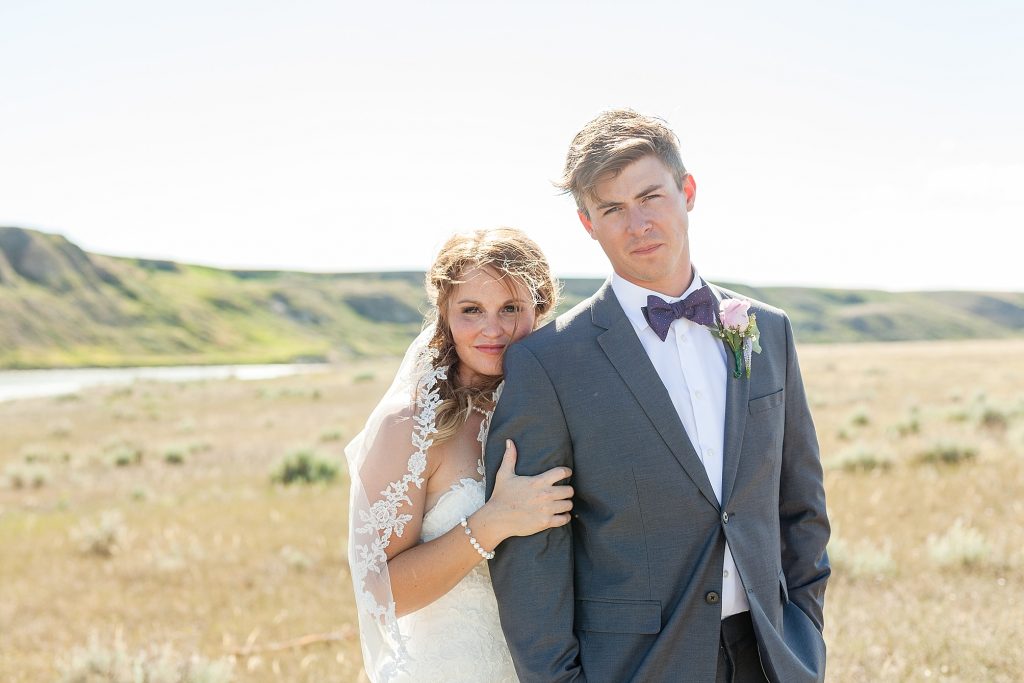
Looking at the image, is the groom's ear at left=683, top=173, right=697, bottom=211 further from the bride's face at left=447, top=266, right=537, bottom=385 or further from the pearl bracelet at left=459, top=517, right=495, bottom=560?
the pearl bracelet at left=459, top=517, right=495, bottom=560

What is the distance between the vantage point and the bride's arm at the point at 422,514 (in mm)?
2508

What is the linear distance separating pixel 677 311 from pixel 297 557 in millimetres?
5812

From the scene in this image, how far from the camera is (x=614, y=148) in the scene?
260 cm

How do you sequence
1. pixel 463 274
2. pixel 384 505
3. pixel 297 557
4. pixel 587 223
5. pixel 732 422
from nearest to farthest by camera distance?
1. pixel 732 422
2. pixel 587 223
3. pixel 384 505
4. pixel 463 274
5. pixel 297 557

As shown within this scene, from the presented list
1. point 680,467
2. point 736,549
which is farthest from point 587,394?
point 736,549

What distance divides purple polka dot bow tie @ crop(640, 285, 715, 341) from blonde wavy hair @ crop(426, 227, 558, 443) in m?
0.59

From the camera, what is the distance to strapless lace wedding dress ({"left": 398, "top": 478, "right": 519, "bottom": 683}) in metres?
3.03

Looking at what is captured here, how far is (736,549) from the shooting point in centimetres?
248

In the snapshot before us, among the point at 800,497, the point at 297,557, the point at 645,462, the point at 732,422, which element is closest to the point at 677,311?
the point at 732,422

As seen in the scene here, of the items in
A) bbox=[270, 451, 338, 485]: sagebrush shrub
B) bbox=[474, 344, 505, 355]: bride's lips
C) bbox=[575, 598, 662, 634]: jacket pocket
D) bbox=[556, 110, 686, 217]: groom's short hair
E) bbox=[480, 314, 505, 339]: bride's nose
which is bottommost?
bbox=[270, 451, 338, 485]: sagebrush shrub

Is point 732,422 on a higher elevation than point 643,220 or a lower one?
lower

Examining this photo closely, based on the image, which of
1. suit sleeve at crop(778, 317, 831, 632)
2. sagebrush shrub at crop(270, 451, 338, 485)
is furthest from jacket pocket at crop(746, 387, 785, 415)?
sagebrush shrub at crop(270, 451, 338, 485)

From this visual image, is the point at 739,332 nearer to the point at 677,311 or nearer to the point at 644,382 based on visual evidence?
the point at 677,311

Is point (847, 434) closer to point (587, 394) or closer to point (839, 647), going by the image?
point (839, 647)
